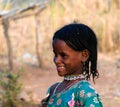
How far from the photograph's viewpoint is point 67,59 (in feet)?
7.98

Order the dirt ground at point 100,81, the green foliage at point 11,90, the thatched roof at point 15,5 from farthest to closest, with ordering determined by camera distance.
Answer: the thatched roof at point 15,5 < the dirt ground at point 100,81 < the green foliage at point 11,90

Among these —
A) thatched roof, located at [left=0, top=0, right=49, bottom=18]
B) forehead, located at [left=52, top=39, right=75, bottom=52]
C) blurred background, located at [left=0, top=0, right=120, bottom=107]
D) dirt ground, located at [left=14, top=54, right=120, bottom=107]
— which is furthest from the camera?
blurred background, located at [left=0, top=0, right=120, bottom=107]

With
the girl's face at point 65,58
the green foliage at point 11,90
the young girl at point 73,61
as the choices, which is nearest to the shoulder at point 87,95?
the young girl at point 73,61

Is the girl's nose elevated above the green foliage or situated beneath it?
elevated above

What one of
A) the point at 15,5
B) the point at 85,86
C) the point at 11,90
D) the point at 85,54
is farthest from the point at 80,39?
the point at 15,5

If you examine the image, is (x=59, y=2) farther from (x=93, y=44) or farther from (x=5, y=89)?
(x=93, y=44)

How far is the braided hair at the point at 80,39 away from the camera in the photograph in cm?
243

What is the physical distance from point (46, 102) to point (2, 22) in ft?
22.3

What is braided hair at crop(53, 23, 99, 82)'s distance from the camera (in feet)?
7.96

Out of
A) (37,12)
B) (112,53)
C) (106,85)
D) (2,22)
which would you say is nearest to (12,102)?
(106,85)

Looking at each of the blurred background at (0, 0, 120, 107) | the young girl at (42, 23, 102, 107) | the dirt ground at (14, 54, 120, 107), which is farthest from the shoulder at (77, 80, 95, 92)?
the blurred background at (0, 0, 120, 107)

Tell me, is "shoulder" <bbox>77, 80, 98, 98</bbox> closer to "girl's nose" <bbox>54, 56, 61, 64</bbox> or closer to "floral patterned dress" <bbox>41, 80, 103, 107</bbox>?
"floral patterned dress" <bbox>41, 80, 103, 107</bbox>

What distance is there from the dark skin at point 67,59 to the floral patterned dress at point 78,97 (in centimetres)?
4

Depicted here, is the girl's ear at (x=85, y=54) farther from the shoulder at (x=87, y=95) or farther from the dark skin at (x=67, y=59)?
the shoulder at (x=87, y=95)
